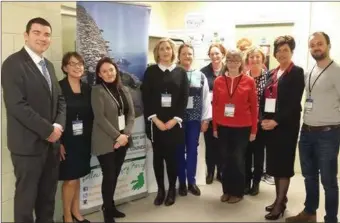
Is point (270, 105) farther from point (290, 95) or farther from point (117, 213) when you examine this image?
point (117, 213)

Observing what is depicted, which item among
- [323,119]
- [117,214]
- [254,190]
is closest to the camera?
[323,119]

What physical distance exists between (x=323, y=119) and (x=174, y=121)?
1.25 m

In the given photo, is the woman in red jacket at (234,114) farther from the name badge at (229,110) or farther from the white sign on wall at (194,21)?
the white sign on wall at (194,21)

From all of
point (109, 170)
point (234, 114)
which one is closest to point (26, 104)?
point (109, 170)

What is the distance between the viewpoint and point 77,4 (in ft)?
9.08

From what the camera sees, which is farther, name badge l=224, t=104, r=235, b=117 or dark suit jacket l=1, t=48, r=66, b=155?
name badge l=224, t=104, r=235, b=117

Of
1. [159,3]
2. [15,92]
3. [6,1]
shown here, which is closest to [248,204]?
[15,92]

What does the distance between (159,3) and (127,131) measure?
2.71 metres

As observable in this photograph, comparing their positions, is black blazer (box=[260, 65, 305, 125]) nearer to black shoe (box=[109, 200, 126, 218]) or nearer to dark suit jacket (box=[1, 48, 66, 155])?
black shoe (box=[109, 200, 126, 218])

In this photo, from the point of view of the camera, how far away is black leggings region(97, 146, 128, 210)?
8.93ft

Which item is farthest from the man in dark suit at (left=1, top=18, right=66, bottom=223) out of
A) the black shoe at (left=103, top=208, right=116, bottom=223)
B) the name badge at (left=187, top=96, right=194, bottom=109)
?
the name badge at (left=187, top=96, right=194, bottom=109)

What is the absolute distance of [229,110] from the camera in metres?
3.04

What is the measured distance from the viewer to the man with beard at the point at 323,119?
2438 mm

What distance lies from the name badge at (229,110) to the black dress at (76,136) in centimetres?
121
